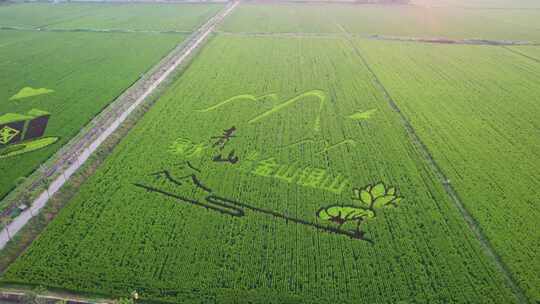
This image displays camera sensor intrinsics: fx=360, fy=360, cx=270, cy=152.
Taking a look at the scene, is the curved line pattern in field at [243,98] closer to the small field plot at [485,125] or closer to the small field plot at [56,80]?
the small field plot at [56,80]

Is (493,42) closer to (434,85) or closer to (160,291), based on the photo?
(434,85)

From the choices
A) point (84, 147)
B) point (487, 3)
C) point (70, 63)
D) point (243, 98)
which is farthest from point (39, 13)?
point (487, 3)

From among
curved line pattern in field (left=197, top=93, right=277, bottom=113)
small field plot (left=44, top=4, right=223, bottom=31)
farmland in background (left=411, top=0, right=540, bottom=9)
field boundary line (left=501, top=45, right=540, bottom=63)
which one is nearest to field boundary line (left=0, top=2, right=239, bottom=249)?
curved line pattern in field (left=197, top=93, right=277, bottom=113)

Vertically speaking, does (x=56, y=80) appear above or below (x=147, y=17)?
below

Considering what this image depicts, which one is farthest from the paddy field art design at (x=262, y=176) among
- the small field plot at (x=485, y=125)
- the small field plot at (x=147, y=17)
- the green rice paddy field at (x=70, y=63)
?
the small field plot at (x=147, y=17)

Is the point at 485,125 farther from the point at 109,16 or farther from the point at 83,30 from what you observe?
the point at 109,16

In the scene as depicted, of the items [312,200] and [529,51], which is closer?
[312,200]

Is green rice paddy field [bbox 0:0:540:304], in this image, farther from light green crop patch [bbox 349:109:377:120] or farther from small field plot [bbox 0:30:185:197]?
small field plot [bbox 0:30:185:197]

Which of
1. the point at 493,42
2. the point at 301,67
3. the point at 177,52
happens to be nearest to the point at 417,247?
the point at 301,67
